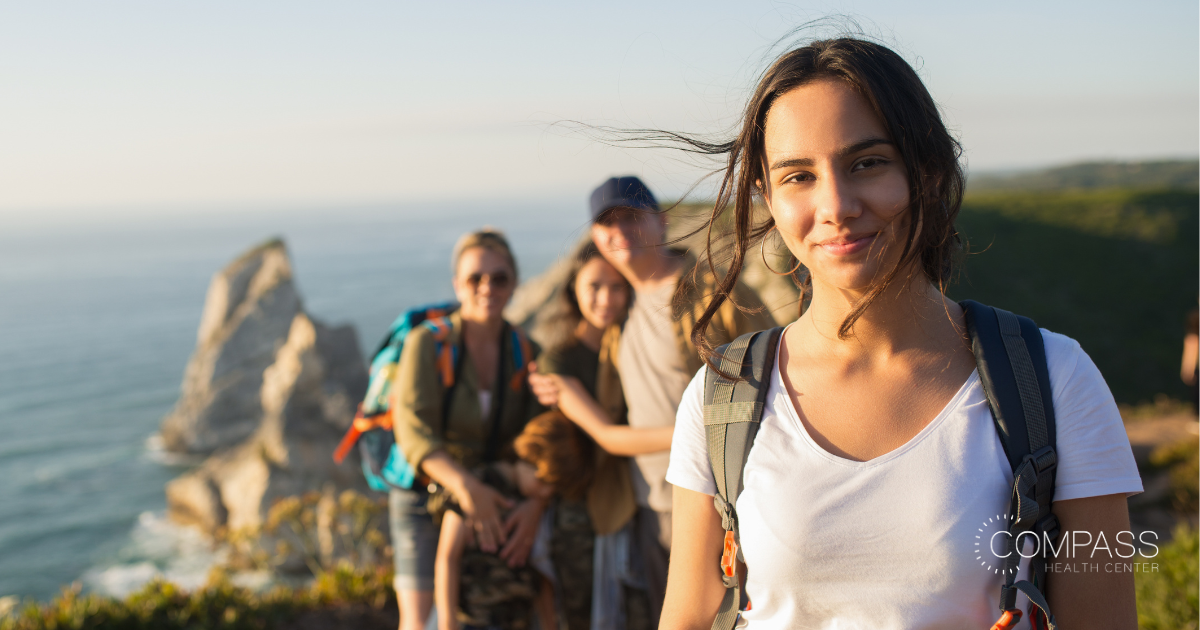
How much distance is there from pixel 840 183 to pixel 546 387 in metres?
2.56

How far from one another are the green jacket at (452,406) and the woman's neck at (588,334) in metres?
0.50

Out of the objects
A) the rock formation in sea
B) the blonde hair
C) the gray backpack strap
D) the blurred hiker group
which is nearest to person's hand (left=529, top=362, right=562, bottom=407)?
the blurred hiker group

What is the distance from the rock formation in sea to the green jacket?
1018 inches

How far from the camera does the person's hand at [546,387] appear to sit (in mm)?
3816

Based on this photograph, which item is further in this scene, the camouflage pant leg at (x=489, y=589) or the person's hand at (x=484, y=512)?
the camouflage pant leg at (x=489, y=589)

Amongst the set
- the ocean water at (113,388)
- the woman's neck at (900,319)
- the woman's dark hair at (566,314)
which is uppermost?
the woman's neck at (900,319)

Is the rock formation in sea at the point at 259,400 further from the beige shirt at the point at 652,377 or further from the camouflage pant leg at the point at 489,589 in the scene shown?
the beige shirt at the point at 652,377

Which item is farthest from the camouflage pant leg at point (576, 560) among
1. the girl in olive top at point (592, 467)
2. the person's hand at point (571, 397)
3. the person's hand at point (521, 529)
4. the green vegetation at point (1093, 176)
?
the green vegetation at point (1093, 176)

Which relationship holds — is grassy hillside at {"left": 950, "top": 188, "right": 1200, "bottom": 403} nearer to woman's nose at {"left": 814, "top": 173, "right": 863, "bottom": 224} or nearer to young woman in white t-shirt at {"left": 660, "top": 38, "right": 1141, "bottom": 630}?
young woman in white t-shirt at {"left": 660, "top": 38, "right": 1141, "bottom": 630}

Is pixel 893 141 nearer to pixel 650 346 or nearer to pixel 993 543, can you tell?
pixel 993 543

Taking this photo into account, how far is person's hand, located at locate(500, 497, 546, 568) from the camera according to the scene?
12.7 feet

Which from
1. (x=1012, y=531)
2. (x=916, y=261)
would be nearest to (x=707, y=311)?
(x=916, y=261)

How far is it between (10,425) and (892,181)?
7536 centimetres

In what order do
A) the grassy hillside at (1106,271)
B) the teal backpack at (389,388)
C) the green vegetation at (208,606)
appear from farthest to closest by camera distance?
1. the grassy hillside at (1106,271)
2. the green vegetation at (208,606)
3. the teal backpack at (389,388)
